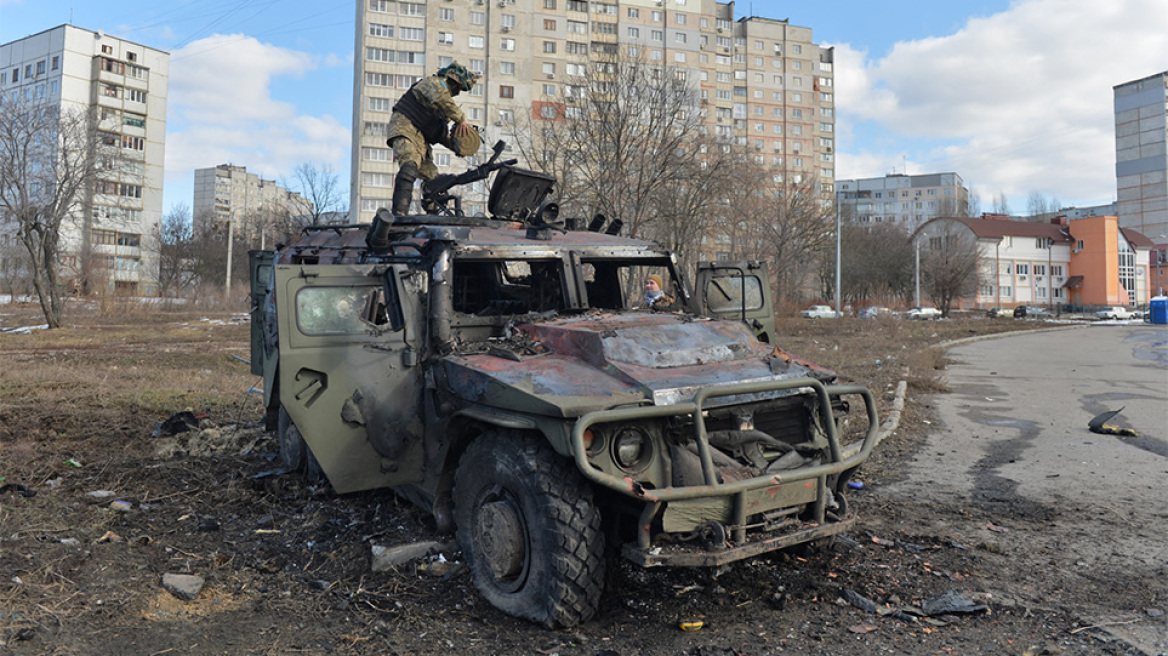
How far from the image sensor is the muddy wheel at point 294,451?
19.4 ft

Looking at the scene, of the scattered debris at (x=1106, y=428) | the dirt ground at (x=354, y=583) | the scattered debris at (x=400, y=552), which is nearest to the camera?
the dirt ground at (x=354, y=583)

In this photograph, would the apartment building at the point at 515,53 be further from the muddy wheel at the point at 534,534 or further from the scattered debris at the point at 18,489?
the muddy wheel at the point at 534,534

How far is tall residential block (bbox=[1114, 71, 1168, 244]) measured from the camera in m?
80.0

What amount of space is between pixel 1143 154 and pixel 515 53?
219ft

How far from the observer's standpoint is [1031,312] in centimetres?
5684

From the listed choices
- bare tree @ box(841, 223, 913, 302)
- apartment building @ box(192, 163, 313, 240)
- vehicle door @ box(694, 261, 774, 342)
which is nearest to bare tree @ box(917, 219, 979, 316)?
bare tree @ box(841, 223, 913, 302)

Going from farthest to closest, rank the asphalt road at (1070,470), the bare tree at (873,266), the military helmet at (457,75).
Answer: the bare tree at (873,266) < the military helmet at (457,75) < the asphalt road at (1070,470)

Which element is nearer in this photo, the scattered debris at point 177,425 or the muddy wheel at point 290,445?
the muddy wheel at point 290,445

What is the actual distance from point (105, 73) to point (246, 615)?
73.5 metres

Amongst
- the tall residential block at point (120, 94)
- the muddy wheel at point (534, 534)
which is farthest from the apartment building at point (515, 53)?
the muddy wheel at point (534, 534)

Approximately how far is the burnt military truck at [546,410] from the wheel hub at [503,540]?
0.01 meters

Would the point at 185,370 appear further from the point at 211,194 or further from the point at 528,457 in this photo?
the point at 211,194

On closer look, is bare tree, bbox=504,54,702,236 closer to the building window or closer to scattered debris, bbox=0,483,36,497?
scattered debris, bbox=0,483,36,497

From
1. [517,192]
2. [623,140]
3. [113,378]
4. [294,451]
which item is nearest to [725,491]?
[517,192]
